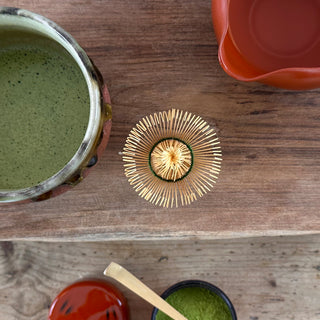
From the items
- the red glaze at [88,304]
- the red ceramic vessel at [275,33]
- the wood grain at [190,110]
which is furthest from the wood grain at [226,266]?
the red ceramic vessel at [275,33]

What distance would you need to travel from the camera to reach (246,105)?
629 millimetres

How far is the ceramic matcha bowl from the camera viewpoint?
57cm

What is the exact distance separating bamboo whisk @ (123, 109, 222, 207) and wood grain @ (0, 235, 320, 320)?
17 centimetres

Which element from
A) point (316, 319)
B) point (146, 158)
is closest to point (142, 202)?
→ point (146, 158)

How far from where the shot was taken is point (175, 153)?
2.03 feet

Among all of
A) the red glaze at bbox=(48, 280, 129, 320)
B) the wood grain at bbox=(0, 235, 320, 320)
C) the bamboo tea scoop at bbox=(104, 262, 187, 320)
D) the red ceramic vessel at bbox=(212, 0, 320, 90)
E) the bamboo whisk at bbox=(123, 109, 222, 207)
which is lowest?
the red glaze at bbox=(48, 280, 129, 320)

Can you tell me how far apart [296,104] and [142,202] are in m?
0.28

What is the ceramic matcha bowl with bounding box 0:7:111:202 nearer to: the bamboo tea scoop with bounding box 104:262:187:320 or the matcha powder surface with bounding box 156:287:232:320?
the bamboo tea scoop with bounding box 104:262:187:320

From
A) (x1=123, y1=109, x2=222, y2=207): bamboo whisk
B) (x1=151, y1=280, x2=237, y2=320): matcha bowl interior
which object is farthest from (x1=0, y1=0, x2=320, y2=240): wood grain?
Answer: (x1=151, y1=280, x2=237, y2=320): matcha bowl interior

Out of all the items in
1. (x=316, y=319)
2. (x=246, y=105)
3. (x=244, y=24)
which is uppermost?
(x=244, y=24)

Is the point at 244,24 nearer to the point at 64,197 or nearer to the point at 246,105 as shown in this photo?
→ the point at 246,105

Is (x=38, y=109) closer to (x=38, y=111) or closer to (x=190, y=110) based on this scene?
(x=38, y=111)

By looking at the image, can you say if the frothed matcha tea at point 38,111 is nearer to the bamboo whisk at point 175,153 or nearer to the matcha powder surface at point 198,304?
the bamboo whisk at point 175,153

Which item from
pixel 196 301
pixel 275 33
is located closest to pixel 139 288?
pixel 196 301
